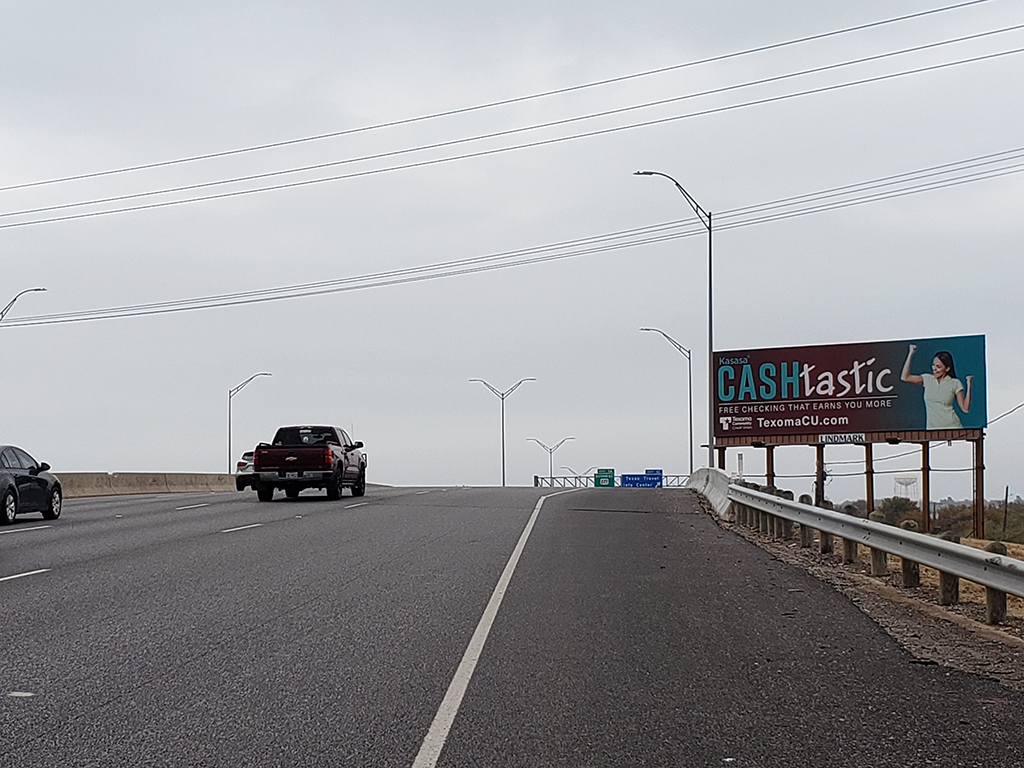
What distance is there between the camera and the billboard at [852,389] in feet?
192

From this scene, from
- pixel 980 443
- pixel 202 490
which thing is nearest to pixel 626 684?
pixel 202 490

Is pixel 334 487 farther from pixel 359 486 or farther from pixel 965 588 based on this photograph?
pixel 965 588

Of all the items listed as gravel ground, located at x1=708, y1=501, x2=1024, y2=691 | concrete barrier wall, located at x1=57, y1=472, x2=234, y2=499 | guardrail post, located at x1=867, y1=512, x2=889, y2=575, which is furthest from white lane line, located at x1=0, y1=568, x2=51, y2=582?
concrete barrier wall, located at x1=57, y1=472, x2=234, y2=499

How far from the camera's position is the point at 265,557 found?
17359mm

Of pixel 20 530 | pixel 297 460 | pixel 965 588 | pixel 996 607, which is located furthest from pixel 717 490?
pixel 996 607

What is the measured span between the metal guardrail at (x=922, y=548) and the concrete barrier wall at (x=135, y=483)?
27.6 meters

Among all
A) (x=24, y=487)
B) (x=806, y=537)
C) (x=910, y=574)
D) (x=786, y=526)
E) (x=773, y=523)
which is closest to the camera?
(x=910, y=574)

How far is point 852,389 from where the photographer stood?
60250mm

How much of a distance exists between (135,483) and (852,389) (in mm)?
33527

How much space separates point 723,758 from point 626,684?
1.99m

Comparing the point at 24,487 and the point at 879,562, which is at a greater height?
the point at 24,487

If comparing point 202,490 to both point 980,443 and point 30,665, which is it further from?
point 30,665

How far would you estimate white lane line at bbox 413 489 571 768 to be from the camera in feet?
22.6

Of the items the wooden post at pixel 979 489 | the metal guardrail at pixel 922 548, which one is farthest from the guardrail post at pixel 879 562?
the wooden post at pixel 979 489
